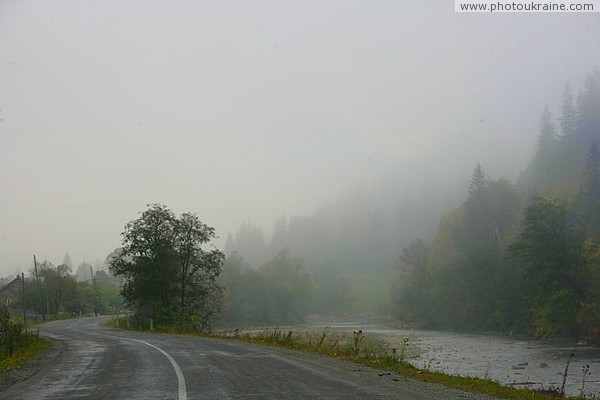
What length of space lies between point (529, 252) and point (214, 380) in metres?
50.6

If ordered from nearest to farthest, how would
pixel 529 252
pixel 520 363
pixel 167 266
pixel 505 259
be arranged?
pixel 520 363 → pixel 167 266 → pixel 529 252 → pixel 505 259

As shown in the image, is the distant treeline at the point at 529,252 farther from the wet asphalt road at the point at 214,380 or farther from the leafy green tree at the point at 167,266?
the wet asphalt road at the point at 214,380

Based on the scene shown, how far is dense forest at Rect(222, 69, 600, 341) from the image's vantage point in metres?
53.2

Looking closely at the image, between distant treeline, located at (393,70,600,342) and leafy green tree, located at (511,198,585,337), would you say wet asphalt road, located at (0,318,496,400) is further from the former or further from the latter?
leafy green tree, located at (511,198,585,337)

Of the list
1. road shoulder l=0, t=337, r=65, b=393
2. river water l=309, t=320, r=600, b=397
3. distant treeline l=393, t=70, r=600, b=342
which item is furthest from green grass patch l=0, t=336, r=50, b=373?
distant treeline l=393, t=70, r=600, b=342

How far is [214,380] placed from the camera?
11.7 m

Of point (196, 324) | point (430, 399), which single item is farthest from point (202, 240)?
point (430, 399)

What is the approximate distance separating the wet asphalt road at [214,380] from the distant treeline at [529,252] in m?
38.4

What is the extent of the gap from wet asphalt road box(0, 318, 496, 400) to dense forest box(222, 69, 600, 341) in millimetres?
38862

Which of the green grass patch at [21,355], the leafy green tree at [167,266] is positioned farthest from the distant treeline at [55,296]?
the green grass patch at [21,355]

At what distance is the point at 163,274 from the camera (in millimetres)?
46188

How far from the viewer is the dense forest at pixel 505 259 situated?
53.2m

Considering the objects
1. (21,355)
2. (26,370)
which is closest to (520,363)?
(21,355)

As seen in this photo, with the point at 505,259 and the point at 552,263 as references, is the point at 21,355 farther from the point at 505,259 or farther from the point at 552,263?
the point at 505,259
